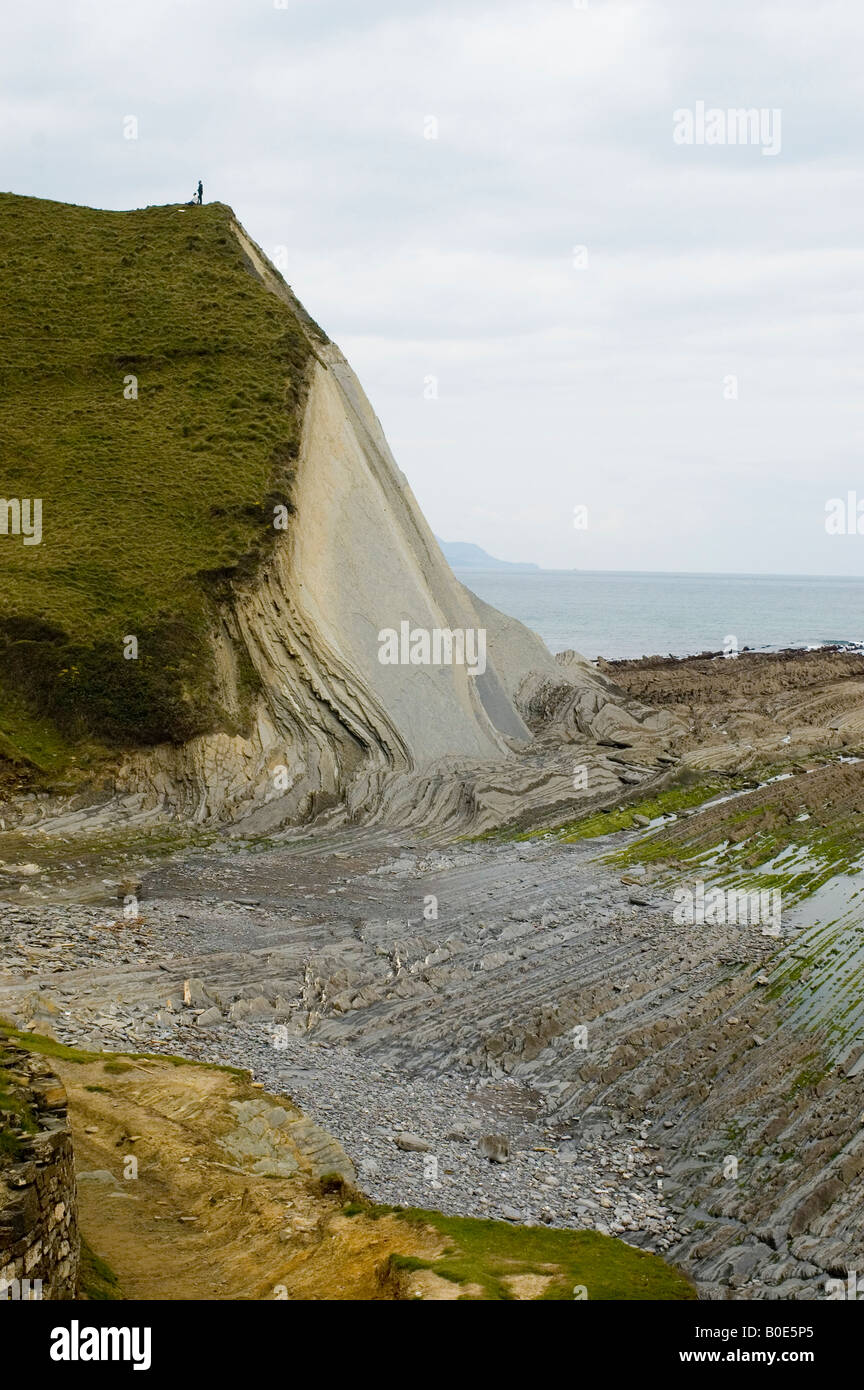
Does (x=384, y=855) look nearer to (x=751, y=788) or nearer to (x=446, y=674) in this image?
(x=446, y=674)

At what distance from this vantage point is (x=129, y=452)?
125ft

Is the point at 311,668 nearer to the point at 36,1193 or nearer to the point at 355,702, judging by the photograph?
the point at 355,702

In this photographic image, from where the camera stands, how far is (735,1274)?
13297 millimetres

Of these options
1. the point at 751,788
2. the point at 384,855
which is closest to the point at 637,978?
the point at 384,855

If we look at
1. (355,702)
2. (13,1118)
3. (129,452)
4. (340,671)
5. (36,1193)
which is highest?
(129,452)

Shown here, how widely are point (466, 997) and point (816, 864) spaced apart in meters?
12.8

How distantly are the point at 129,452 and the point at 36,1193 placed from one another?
104 ft

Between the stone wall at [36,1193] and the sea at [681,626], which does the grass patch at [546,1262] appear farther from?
the sea at [681,626]

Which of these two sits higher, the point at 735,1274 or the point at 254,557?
the point at 254,557

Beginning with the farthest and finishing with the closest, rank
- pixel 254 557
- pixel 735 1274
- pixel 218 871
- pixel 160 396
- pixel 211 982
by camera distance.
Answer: pixel 160 396
pixel 254 557
pixel 218 871
pixel 211 982
pixel 735 1274

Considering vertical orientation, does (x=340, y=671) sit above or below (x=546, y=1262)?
above

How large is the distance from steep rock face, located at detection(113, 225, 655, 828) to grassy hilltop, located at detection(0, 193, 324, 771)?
97 cm

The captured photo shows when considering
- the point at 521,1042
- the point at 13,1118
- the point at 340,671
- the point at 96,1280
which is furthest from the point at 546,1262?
the point at 340,671

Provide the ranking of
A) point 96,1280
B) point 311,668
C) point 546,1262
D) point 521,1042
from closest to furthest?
1. point 96,1280
2. point 546,1262
3. point 521,1042
4. point 311,668
